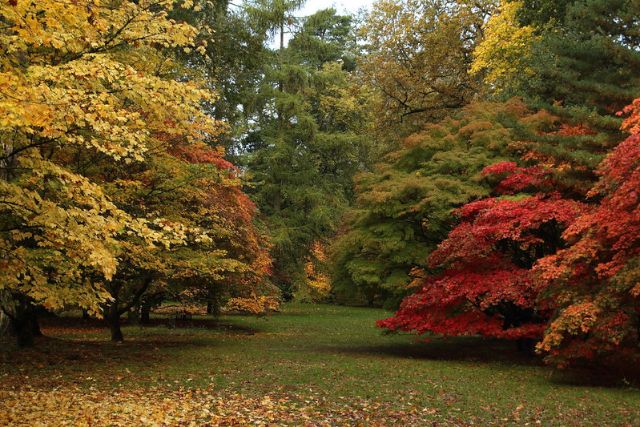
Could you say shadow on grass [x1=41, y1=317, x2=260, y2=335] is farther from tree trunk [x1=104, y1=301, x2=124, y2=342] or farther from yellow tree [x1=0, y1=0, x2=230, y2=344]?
yellow tree [x1=0, y1=0, x2=230, y2=344]

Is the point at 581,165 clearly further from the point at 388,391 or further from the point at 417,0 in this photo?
the point at 417,0

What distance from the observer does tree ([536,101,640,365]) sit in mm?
9766

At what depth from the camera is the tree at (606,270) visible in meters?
9.77

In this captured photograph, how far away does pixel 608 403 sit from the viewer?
9633 mm

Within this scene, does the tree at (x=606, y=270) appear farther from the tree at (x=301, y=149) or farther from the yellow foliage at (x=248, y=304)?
the tree at (x=301, y=149)

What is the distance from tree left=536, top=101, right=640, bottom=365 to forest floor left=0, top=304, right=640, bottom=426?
1.04 metres

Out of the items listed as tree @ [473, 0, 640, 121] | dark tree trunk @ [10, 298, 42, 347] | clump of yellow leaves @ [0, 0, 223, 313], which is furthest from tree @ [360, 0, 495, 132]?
clump of yellow leaves @ [0, 0, 223, 313]

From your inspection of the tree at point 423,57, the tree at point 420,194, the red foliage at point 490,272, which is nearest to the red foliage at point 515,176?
the red foliage at point 490,272

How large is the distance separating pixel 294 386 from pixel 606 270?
19.3ft

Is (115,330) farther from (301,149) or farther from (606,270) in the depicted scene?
(301,149)

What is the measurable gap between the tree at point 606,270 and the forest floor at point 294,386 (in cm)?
104

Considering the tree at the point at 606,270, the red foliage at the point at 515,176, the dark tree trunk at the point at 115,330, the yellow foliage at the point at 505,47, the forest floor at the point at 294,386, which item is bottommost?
the forest floor at the point at 294,386

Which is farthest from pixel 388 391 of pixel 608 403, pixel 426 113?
pixel 426 113

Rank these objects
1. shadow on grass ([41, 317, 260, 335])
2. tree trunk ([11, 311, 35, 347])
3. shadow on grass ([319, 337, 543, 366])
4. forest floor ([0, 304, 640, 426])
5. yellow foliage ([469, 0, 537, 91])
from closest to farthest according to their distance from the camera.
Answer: forest floor ([0, 304, 640, 426]) → tree trunk ([11, 311, 35, 347]) → shadow on grass ([319, 337, 543, 366]) → yellow foliage ([469, 0, 537, 91]) → shadow on grass ([41, 317, 260, 335])
